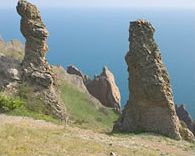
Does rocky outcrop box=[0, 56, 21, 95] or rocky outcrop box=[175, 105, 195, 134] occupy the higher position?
rocky outcrop box=[0, 56, 21, 95]

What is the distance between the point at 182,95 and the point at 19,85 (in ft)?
434

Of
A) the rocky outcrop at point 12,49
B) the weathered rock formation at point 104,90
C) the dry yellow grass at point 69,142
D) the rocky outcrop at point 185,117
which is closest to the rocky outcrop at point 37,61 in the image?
the dry yellow grass at point 69,142

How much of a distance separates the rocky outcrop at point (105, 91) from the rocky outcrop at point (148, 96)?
87.1 ft

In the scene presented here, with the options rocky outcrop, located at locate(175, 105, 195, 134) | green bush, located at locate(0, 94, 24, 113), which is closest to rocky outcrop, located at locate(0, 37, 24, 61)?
green bush, located at locate(0, 94, 24, 113)

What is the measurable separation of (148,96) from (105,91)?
29.5 m

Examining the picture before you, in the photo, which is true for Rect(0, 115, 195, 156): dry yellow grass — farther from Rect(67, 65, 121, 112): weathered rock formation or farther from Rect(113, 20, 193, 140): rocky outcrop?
Rect(67, 65, 121, 112): weathered rock formation

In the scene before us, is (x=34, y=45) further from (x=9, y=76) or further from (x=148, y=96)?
(x=148, y=96)

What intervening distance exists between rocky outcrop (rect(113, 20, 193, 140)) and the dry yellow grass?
157 cm

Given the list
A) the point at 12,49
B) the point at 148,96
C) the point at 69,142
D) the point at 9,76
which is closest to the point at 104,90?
the point at 12,49

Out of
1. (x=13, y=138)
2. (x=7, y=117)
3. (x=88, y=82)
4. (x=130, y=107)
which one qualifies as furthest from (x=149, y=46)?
(x=88, y=82)

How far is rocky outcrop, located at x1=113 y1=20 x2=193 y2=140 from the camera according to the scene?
1751 inches

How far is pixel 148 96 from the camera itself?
4481cm

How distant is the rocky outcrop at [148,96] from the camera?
44.5m

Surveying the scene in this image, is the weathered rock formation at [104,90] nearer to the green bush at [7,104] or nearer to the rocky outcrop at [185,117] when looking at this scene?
the rocky outcrop at [185,117]
